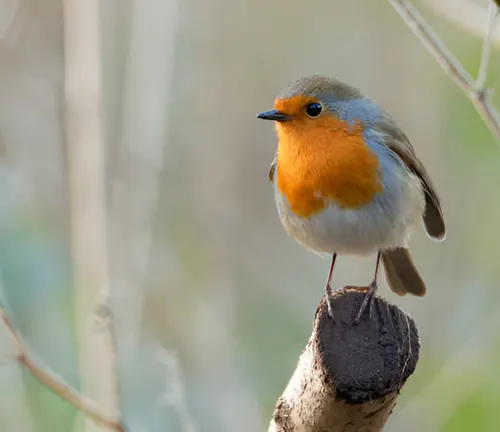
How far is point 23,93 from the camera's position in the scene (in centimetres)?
406

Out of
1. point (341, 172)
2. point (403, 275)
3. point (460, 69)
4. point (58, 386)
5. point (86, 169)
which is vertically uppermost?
point (460, 69)

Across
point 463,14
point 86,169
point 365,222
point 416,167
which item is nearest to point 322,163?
point 365,222

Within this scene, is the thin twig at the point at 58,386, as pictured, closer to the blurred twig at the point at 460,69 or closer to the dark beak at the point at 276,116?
the dark beak at the point at 276,116

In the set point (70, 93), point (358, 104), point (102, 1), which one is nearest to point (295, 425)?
point (358, 104)

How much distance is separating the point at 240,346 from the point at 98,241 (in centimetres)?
108

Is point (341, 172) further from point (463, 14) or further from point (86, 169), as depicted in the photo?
point (86, 169)

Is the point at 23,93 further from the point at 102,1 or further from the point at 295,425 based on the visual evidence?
the point at 295,425

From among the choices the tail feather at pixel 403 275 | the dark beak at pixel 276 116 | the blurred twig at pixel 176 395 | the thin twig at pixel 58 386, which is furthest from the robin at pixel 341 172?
the thin twig at pixel 58 386

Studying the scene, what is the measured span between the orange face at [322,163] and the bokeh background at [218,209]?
31.7 inches

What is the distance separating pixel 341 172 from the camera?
2500mm

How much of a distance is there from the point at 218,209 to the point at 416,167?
1558mm

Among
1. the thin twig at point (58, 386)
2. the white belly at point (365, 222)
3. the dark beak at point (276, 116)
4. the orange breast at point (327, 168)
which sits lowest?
the thin twig at point (58, 386)

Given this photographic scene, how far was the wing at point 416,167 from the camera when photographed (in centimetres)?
272

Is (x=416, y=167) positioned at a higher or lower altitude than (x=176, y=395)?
higher
